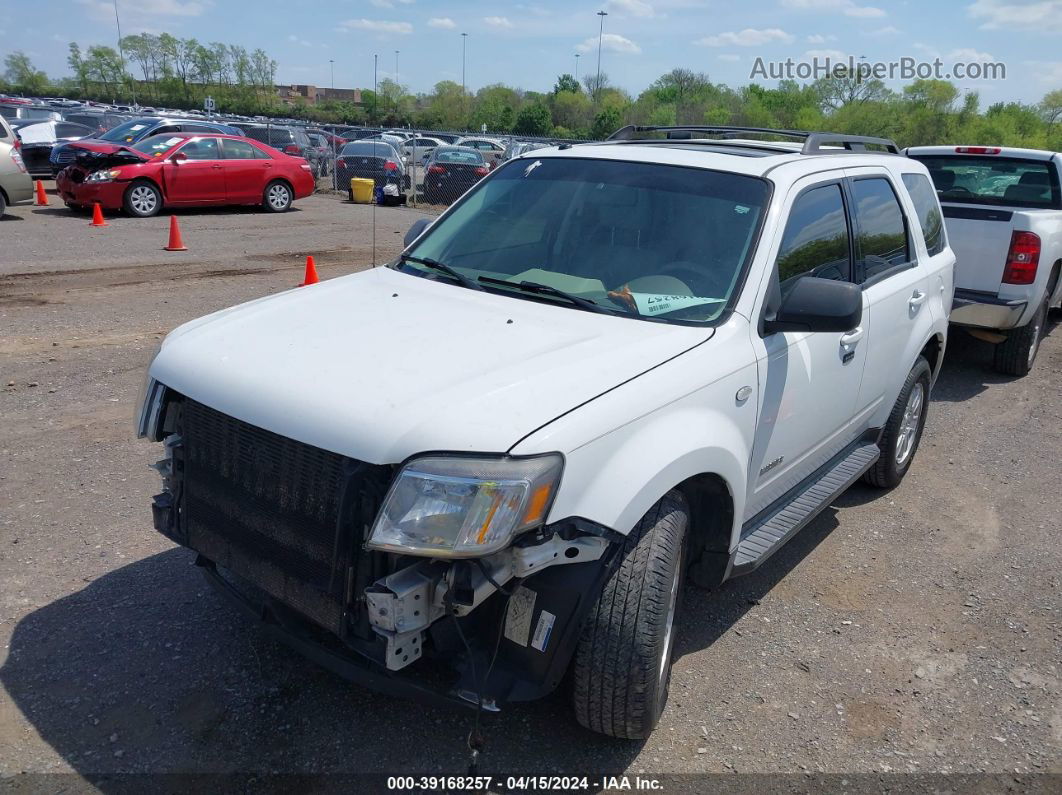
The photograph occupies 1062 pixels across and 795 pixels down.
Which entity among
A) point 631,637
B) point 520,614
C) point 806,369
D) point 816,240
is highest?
point 816,240

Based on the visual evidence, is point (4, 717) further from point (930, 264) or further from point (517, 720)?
point (930, 264)

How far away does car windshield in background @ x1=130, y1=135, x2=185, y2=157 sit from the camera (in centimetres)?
1639

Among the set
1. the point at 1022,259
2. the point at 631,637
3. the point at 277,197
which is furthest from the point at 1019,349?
the point at 277,197

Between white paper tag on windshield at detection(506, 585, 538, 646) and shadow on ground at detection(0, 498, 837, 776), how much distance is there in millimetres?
293

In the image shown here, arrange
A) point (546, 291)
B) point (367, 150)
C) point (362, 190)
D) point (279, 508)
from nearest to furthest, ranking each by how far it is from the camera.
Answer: point (279, 508) → point (546, 291) → point (362, 190) → point (367, 150)

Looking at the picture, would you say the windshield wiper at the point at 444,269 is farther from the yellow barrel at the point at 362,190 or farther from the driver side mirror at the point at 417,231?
the yellow barrel at the point at 362,190

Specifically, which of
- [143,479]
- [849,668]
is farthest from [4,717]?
[849,668]

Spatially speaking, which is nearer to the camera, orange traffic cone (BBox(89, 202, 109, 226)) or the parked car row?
the parked car row

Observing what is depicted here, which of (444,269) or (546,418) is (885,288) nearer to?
(444,269)

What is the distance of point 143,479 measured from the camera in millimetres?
4977

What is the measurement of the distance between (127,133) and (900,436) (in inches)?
697

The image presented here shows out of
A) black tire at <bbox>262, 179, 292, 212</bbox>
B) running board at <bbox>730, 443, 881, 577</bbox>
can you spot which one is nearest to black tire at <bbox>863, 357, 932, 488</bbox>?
running board at <bbox>730, 443, 881, 577</bbox>

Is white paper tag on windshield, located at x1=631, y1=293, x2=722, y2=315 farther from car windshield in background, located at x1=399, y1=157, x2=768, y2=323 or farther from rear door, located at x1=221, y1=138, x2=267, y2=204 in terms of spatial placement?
rear door, located at x1=221, y1=138, x2=267, y2=204

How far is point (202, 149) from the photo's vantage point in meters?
17.0
